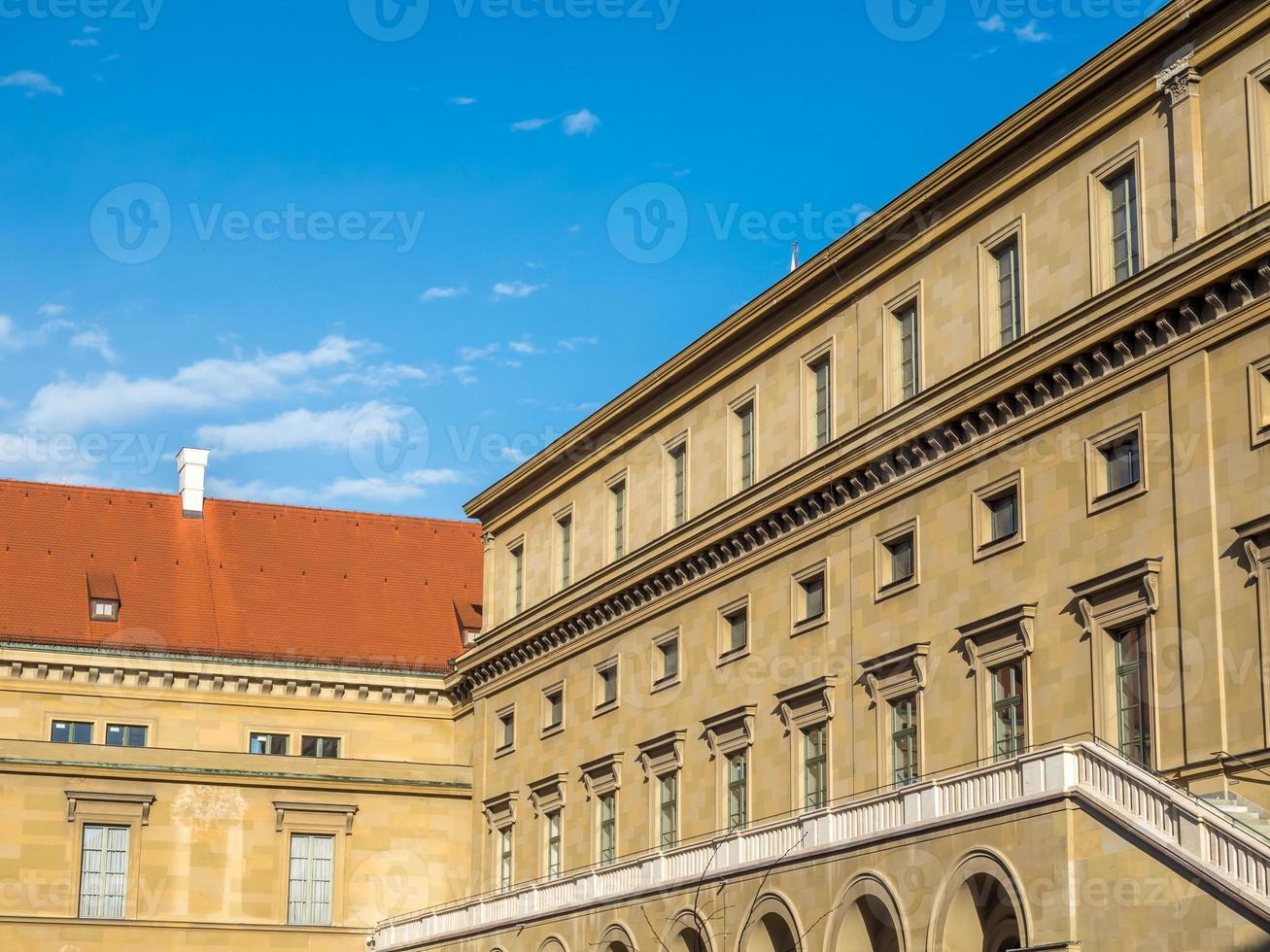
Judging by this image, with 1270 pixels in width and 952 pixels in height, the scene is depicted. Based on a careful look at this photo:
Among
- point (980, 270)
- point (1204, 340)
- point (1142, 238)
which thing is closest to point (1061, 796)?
point (1204, 340)

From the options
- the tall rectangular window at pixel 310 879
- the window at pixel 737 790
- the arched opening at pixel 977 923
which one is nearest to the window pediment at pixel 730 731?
the window at pixel 737 790

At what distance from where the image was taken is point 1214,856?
29.0 meters

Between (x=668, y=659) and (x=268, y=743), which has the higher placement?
(x=668, y=659)

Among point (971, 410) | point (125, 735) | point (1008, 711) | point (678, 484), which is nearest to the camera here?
point (1008, 711)

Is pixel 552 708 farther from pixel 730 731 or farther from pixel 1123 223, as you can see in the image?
pixel 1123 223

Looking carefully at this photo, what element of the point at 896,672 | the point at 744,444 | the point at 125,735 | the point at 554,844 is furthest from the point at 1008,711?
the point at 125,735

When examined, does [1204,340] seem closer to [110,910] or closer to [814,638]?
[814,638]

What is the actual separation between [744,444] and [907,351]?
7359 millimetres

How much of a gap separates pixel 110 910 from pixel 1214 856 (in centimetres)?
4246

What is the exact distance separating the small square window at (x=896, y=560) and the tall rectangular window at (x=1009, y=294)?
4.62 meters

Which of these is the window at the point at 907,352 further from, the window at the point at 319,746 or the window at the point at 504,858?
the window at the point at 319,746

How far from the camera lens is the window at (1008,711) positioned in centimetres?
3947

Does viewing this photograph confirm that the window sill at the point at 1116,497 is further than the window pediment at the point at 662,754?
No

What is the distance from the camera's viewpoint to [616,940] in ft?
162
